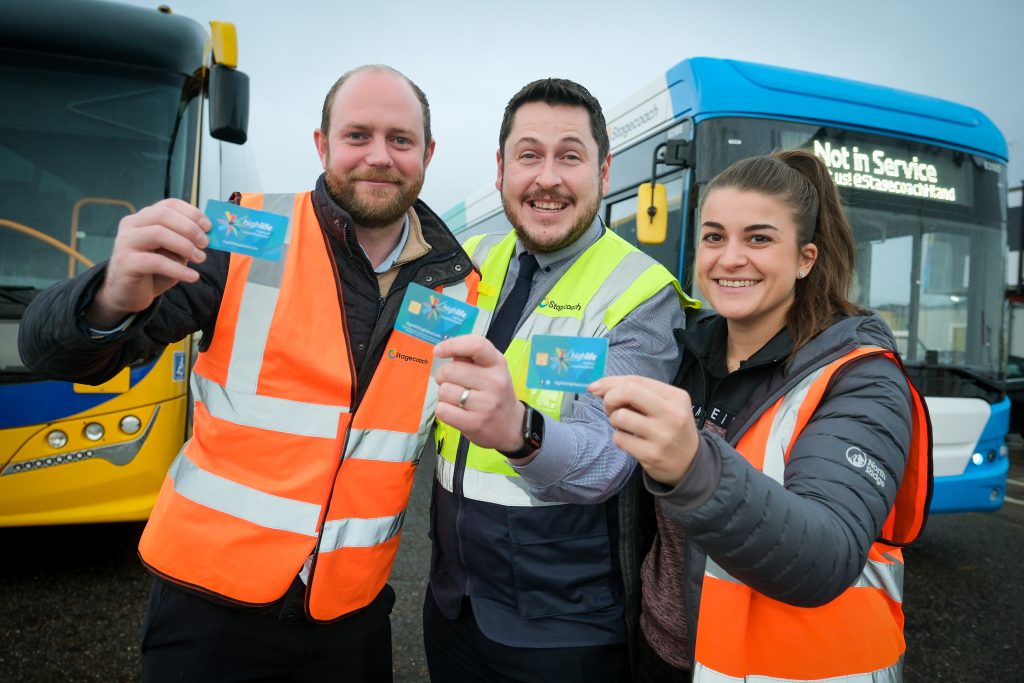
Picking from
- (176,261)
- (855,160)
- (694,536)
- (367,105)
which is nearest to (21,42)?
(367,105)

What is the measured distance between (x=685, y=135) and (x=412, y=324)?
12.5 feet

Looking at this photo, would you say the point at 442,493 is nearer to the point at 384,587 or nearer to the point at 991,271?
the point at 384,587

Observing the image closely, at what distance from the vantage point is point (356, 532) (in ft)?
5.62

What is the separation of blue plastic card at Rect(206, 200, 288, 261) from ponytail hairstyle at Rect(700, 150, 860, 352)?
1.14 m

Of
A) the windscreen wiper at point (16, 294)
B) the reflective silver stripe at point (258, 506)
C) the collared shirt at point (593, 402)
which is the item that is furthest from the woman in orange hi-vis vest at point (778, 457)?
the windscreen wiper at point (16, 294)

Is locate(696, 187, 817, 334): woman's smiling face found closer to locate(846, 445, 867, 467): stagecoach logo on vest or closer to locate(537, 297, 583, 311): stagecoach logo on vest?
locate(537, 297, 583, 311): stagecoach logo on vest

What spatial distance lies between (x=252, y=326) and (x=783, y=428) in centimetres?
131

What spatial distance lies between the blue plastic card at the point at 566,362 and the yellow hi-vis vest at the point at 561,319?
40 cm

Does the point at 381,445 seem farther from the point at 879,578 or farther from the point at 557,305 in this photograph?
the point at 879,578

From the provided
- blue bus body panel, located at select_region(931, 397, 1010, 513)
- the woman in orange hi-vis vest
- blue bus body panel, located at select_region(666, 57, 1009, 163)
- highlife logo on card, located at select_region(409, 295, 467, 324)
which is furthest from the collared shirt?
blue bus body panel, located at select_region(931, 397, 1010, 513)

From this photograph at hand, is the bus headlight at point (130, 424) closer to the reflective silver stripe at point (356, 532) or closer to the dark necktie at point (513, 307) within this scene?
the reflective silver stripe at point (356, 532)

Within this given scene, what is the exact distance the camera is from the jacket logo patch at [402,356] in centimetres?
174

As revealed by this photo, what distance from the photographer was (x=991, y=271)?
16.0ft

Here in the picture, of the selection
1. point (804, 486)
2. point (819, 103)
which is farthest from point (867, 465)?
point (819, 103)
